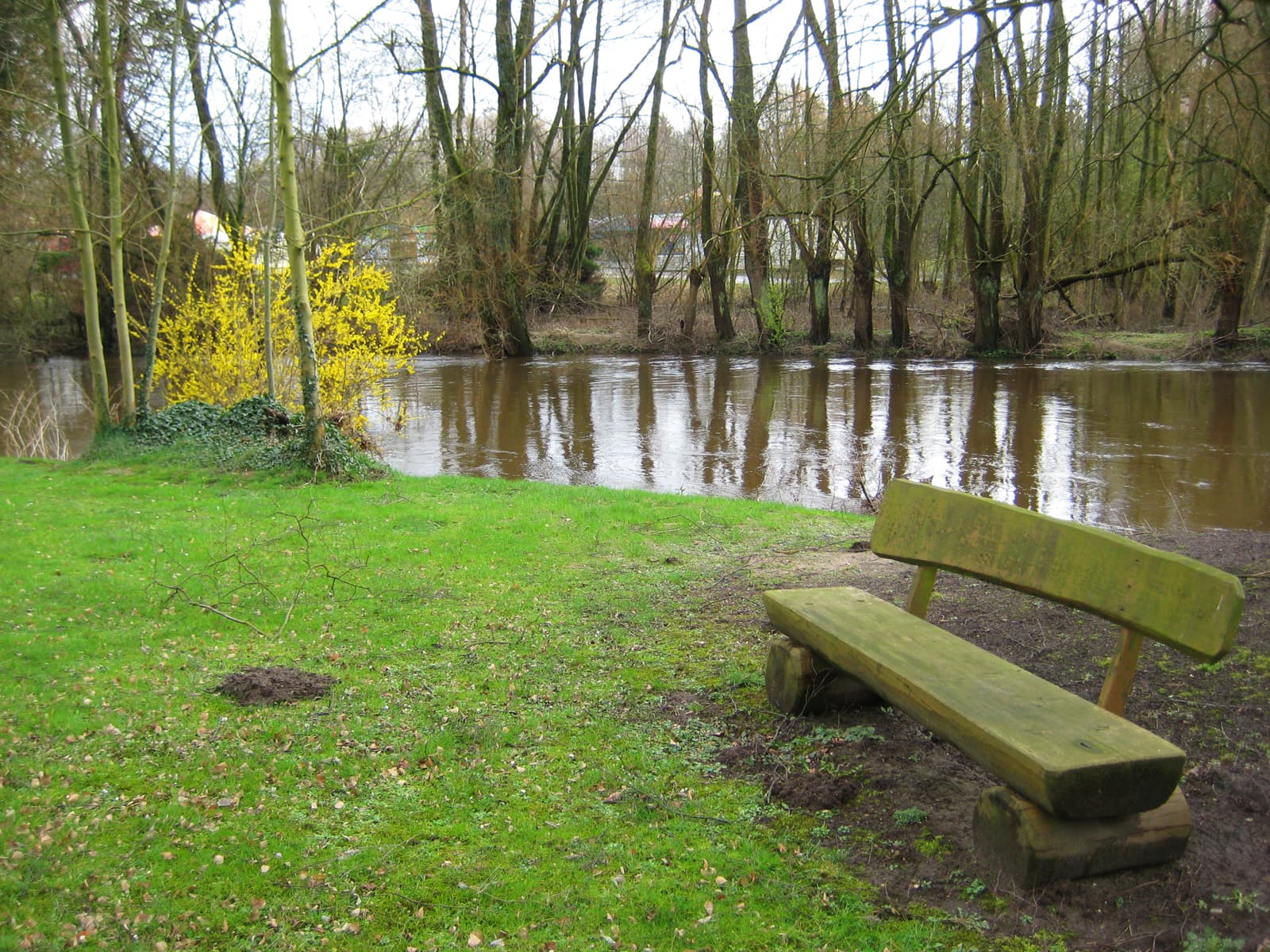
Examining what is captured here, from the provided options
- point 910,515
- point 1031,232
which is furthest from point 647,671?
point 1031,232

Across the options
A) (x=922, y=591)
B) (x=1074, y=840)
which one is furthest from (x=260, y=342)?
(x=1074, y=840)

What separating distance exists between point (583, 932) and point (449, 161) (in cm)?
2530

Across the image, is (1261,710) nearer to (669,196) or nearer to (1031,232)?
(1031,232)

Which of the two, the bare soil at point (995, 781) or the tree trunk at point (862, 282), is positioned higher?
the tree trunk at point (862, 282)

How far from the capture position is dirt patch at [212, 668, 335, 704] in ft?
14.3

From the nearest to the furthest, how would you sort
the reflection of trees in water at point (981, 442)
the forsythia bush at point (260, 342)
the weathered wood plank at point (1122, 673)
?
the weathered wood plank at point (1122, 673) → the reflection of trees in water at point (981, 442) → the forsythia bush at point (260, 342)

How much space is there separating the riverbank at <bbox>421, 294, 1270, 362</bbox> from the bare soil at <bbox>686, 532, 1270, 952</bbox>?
2265cm

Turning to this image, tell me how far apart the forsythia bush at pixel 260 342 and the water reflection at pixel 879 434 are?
1.56 meters

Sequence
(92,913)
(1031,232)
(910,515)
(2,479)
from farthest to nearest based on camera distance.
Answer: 1. (1031,232)
2. (2,479)
3. (910,515)
4. (92,913)

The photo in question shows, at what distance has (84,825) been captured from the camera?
321 cm

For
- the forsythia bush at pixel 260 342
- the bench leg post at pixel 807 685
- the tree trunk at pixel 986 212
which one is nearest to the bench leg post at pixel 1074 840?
the bench leg post at pixel 807 685

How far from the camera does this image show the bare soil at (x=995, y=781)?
2.72 meters

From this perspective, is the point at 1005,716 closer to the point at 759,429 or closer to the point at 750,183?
the point at 759,429

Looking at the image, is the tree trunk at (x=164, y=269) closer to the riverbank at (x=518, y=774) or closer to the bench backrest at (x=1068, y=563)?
the riverbank at (x=518, y=774)
